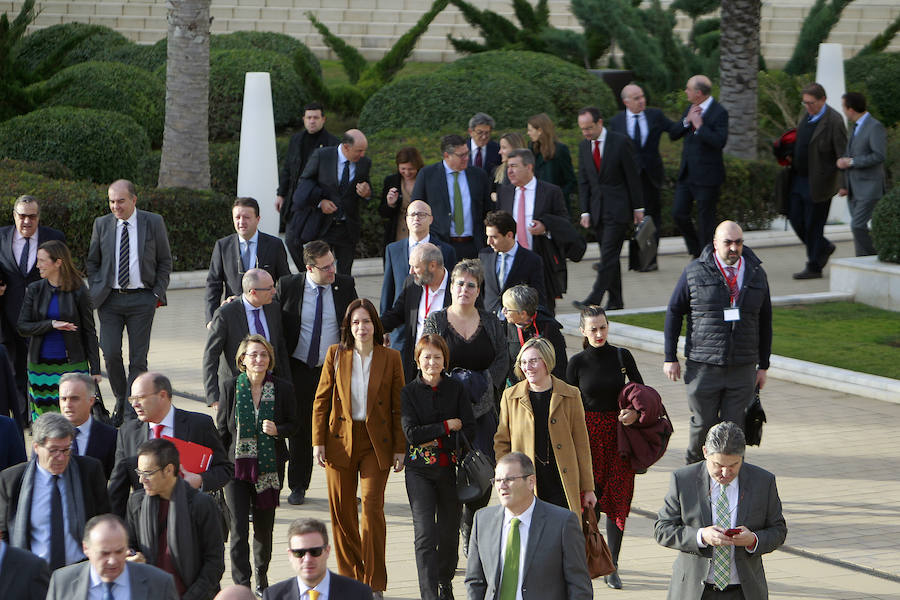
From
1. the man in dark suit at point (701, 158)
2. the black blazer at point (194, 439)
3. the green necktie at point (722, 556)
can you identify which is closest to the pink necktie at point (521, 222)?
the man in dark suit at point (701, 158)

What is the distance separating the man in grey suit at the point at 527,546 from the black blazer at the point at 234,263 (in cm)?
485

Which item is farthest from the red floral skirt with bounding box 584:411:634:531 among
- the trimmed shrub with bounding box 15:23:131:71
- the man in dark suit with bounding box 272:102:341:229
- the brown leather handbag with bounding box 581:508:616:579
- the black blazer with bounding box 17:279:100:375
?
the trimmed shrub with bounding box 15:23:131:71

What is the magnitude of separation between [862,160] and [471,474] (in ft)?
33.9

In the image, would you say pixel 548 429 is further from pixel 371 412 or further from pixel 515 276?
pixel 515 276

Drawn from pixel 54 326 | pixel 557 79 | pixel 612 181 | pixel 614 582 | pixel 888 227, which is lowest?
pixel 614 582

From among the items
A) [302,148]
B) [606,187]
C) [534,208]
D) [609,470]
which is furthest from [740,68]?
[609,470]

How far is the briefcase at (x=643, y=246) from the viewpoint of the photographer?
16750mm

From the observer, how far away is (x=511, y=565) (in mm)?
6883

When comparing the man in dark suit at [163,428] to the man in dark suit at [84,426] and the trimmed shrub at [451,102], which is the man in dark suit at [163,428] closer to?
the man in dark suit at [84,426]

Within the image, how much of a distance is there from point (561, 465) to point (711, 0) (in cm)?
2656

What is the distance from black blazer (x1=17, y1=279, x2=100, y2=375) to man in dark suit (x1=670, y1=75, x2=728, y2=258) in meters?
8.09

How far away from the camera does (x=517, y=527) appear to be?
6910mm

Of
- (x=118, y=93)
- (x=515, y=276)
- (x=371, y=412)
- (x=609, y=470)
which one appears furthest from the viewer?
(x=118, y=93)

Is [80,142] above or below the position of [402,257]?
above
